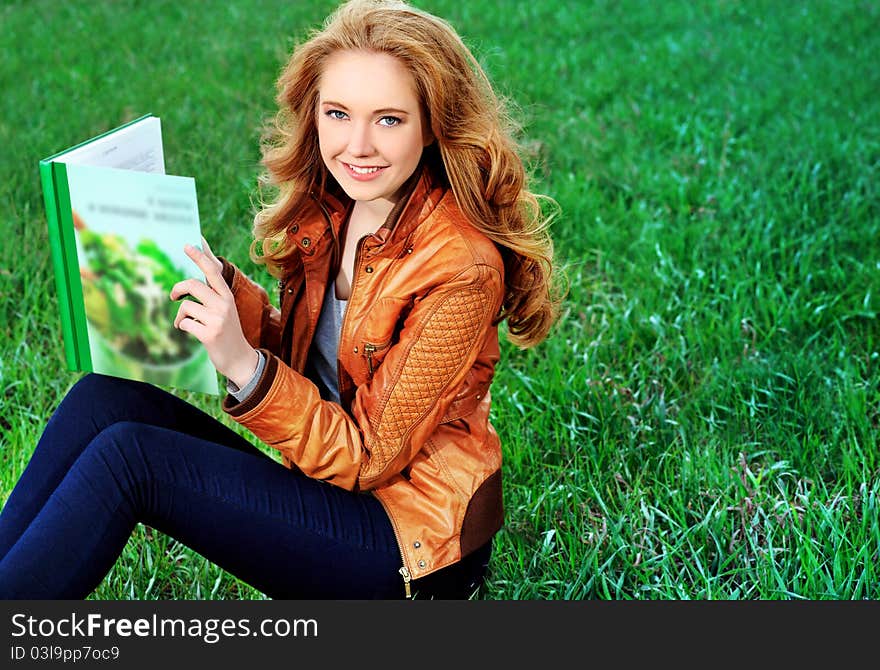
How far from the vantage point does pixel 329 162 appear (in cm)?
203

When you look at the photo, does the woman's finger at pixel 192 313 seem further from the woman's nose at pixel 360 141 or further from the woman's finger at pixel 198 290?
the woman's nose at pixel 360 141

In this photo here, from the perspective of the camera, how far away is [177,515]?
191 centimetres

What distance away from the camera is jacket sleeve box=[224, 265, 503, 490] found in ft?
6.21

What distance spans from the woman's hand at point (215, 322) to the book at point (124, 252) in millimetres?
45

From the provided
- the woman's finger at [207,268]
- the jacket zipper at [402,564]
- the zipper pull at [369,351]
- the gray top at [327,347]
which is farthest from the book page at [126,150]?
the jacket zipper at [402,564]

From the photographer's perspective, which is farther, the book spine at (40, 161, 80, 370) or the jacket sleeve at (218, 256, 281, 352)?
the jacket sleeve at (218, 256, 281, 352)

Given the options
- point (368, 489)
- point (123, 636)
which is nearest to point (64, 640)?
point (123, 636)

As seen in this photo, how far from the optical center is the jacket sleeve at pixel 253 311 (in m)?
2.25

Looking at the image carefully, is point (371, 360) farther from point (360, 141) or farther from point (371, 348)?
point (360, 141)

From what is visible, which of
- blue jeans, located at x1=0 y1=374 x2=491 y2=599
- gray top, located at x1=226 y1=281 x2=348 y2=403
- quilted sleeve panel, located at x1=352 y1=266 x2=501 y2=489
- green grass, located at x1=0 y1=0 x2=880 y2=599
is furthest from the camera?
green grass, located at x1=0 y1=0 x2=880 y2=599

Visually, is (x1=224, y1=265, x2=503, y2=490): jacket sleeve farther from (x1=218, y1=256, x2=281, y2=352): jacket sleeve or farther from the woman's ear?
(x1=218, y1=256, x2=281, y2=352): jacket sleeve

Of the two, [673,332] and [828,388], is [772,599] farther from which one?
[673,332]

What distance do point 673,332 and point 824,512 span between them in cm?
93

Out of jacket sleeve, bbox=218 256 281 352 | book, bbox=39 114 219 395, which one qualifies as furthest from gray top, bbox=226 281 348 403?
book, bbox=39 114 219 395
